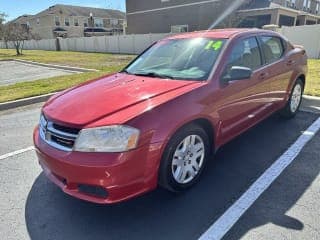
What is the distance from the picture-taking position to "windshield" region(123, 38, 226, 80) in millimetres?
3546

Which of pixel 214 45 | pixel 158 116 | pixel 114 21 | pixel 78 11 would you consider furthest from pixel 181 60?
pixel 114 21

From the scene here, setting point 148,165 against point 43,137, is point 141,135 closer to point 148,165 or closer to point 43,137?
point 148,165

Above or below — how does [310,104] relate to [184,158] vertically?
below

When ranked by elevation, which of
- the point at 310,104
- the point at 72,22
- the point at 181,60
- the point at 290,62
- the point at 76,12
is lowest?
the point at 310,104

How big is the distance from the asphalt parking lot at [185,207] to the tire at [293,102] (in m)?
1.26

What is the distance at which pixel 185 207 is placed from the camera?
9.79 ft

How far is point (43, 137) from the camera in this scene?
3.05 meters

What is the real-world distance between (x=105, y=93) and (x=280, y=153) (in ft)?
8.25

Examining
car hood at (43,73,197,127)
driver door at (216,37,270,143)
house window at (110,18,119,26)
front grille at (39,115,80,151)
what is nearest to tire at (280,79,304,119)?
driver door at (216,37,270,143)

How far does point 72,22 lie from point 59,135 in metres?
60.5

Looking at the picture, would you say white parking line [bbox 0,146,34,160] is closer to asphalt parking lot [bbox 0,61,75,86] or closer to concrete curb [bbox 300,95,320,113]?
concrete curb [bbox 300,95,320,113]

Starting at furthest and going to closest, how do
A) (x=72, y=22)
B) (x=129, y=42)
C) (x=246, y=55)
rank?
(x=72, y=22), (x=129, y=42), (x=246, y=55)

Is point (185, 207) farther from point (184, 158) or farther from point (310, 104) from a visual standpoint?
point (310, 104)

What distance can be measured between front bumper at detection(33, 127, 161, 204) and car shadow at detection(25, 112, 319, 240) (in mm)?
287
